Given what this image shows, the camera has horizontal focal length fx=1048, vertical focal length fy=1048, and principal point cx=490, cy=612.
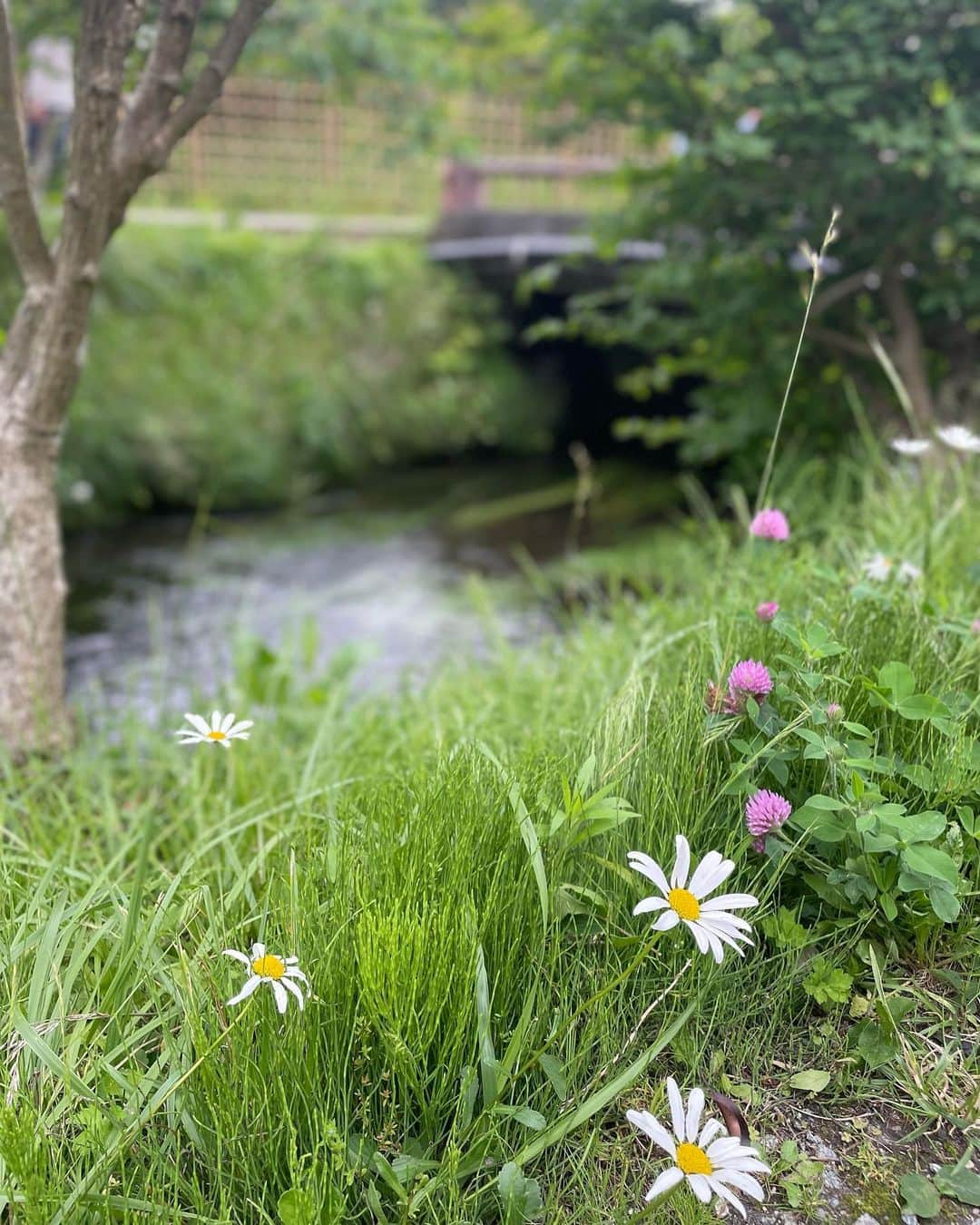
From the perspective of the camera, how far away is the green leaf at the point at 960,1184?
3.59 ft

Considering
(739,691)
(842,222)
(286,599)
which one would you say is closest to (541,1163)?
(739,691)

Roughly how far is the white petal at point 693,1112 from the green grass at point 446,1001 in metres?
0.11

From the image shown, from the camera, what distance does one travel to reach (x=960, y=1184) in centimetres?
110

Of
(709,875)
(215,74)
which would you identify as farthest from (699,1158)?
(215,74)

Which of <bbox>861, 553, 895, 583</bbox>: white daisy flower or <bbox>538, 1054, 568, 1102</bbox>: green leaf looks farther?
<bbox>861, 553, 895, 583</bbox>: white daisy flower

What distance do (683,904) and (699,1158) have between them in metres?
0.23

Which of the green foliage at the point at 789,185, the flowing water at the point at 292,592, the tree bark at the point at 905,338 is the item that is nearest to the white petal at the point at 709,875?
the flowing water at the point at 292,592

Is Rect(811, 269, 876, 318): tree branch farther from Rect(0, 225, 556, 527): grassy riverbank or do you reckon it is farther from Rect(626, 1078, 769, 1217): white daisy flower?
Rect(0, 225, 556, 527): grassy riverbank

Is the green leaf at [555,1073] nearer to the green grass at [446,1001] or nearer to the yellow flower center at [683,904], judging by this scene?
the green grass at [446,1001]

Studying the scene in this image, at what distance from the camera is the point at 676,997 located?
1244mm

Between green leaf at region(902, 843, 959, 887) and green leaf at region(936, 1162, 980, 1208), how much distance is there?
0.30 meters

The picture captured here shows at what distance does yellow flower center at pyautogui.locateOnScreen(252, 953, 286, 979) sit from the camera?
40.9 inches

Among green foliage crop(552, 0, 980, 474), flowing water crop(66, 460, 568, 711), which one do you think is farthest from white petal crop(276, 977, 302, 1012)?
green foliage crop(552, 0, 980, 474)

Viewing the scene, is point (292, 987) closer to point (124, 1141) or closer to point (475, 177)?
point (124, 1141)
